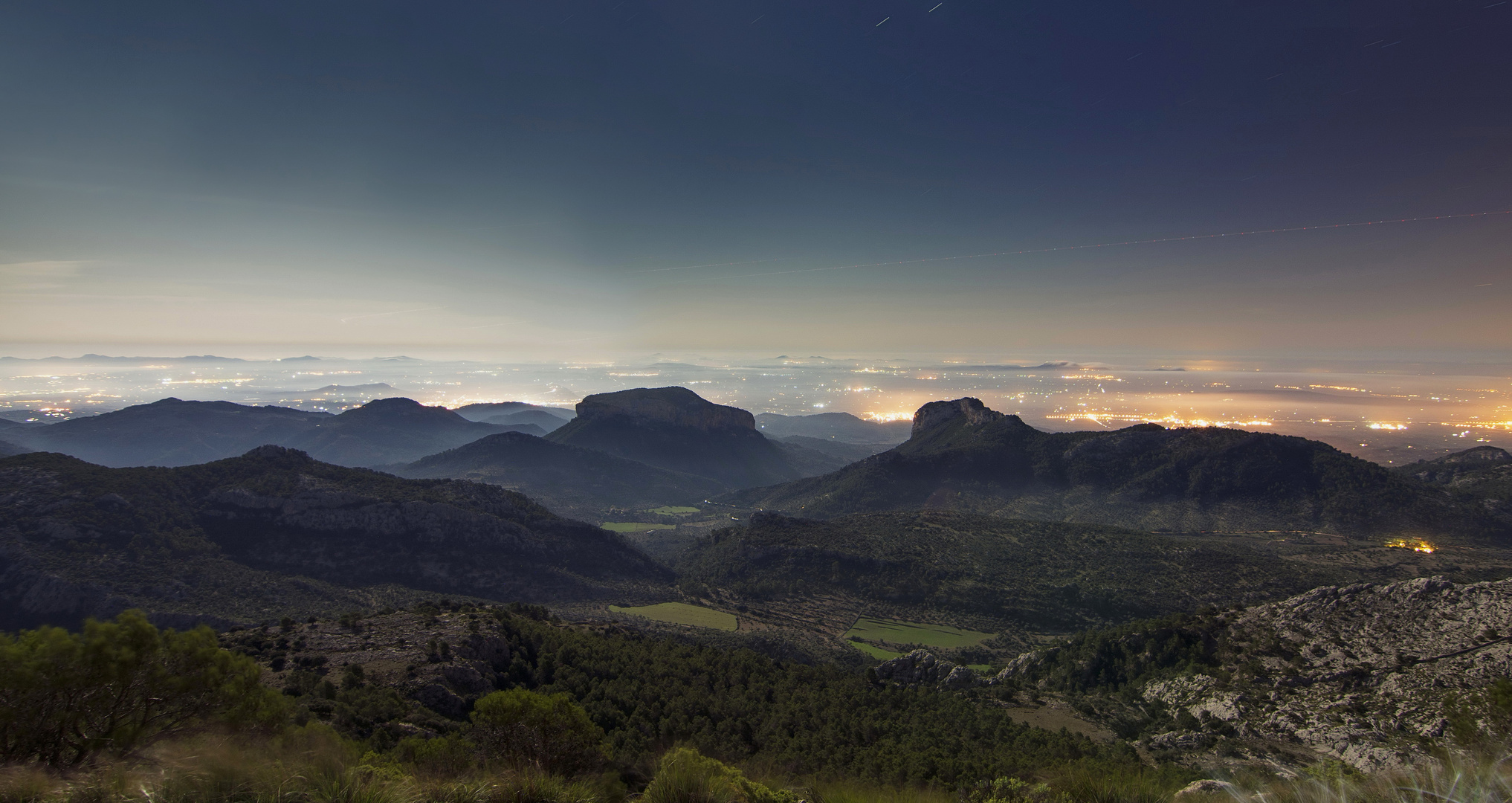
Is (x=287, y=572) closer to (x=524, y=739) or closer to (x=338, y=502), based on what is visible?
(x=338, y=502)

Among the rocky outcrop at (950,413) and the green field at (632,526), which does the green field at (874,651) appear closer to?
the green field at (632,526)

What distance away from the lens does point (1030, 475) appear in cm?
12200

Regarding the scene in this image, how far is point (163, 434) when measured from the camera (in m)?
170

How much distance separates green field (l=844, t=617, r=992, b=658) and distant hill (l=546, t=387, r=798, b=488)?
375ft

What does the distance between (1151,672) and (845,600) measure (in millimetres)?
39003

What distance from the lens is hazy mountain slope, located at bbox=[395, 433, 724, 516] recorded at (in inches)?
5551

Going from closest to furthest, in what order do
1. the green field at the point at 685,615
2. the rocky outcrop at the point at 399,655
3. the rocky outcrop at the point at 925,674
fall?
the rocky outcrop at the point at 399,655, the rocky outcrop at the point at 925,674, the green field at the point at 685,615

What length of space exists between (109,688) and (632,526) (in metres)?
113

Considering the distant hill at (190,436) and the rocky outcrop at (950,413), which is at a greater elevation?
the rocky outcrop at (950,413)

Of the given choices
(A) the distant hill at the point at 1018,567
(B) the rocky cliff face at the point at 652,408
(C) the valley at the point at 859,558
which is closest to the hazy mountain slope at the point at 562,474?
(C) the valley at the point at 859,558

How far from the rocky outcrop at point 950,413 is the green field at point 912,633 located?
9018 centimetres

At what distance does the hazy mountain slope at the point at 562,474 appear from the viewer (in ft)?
463

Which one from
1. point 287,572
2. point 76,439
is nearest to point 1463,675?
point 287,572

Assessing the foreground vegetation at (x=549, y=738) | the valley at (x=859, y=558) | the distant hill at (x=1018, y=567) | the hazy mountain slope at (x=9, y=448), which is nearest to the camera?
the foreground vegetation at (x=549, y=738)
